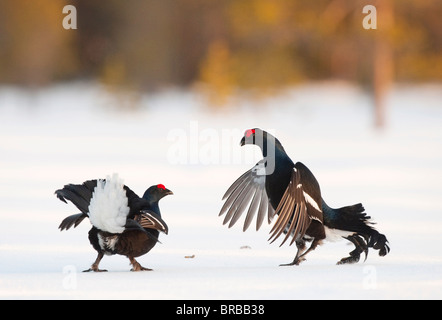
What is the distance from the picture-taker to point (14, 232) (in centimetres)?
519

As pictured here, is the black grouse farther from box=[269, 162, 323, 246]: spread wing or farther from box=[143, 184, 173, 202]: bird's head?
box=[269, 162, 323, 246]: spread wing

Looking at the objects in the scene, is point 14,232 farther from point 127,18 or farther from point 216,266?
point 127,18

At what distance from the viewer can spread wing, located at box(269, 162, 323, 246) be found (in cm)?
357

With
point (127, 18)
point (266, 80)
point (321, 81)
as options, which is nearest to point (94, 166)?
point (266, 80)

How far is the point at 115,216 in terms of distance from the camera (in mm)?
3357

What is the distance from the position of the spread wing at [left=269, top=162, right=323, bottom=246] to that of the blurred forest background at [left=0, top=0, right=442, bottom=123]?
9.50 meters

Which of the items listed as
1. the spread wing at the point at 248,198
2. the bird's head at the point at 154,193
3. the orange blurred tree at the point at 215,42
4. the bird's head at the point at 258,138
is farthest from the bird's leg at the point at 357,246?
the orange blurred tree at the point at 215,42

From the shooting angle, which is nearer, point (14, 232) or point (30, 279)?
point (30, 279)

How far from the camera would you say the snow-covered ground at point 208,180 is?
3389 millimetres

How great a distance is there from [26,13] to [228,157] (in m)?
8.91

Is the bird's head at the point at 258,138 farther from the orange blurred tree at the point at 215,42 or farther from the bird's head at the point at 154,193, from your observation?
the orange blurred tree at the point at 215,42

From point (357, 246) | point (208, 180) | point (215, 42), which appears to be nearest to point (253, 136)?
point (357, 246)

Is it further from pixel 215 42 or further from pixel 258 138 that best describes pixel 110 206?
pixel 215 42

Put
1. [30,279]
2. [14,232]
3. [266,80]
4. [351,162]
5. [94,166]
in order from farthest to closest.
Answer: [266,80], [351,162], [94,166], [14,232], [30,279]
